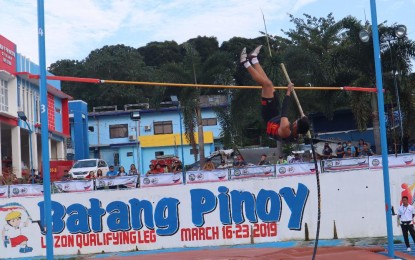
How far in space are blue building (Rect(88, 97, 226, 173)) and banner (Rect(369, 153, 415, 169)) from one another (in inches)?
1117

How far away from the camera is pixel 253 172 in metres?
19.4

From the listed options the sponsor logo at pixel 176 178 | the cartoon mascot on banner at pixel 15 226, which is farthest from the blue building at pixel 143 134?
the sponsor logo at pixel 176 178

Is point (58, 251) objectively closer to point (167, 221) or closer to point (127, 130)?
point (167, 221)

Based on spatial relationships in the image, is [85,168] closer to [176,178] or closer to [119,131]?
[176,178]

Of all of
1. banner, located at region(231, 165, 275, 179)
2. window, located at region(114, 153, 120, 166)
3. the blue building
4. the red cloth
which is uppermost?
the blue building

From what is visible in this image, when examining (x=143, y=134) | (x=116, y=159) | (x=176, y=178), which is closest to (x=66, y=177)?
(x=176, y=178)

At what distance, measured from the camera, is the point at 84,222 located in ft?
65.8

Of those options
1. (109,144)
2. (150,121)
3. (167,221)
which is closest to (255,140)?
(150,121)

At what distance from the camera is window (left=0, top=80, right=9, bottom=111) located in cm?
3006

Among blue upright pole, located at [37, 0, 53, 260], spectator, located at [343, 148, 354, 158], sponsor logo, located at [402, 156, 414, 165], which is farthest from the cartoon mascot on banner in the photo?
sponsor logo, located at [402, 156, 414, 165]

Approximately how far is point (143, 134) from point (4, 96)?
18955 millimetres

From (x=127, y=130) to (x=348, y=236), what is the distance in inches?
1251

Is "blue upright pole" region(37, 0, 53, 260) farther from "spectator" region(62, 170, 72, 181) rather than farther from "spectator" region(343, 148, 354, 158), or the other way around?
"spectator" region(343, 148, 354, 158)

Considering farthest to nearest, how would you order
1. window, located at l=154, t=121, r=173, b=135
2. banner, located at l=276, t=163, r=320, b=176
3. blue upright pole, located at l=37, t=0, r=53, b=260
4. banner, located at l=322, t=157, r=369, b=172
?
window, located at l=154, t=121, r=173, b=135 < banner, located at l=276, t=163, r=320, b=176 < banner, located at l=322, t=157, r=369, b=172 < blue upright pole, located at l=37, t=0, r=53, b=260
